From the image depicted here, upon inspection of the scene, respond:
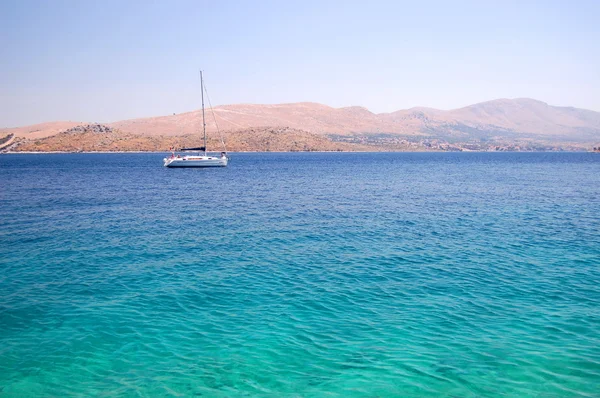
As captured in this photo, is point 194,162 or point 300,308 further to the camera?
point 194,162

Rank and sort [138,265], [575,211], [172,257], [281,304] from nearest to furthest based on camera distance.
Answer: [281,304] < [138,265] < [172,257] < [575,211]

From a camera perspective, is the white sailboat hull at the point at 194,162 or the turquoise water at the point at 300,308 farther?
the white sailboat hull at the point at 194,162

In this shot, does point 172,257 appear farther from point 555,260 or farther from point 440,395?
point 555,260

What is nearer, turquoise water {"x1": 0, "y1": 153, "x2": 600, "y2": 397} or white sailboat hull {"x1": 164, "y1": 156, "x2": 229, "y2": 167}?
turquoise water {"x1": 0, "y1": 153, "x2": 600, "y2": 397}

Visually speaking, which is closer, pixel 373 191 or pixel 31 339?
pixel 31 339

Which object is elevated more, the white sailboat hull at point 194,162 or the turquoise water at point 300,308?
the white sailboat hull at point 194,162

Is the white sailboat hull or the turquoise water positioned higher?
the white sailboat hull

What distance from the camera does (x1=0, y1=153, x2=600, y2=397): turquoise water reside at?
449 inches

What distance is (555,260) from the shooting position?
22188 millimetres

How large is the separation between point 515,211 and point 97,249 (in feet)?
110

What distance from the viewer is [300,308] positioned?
52.1 ft

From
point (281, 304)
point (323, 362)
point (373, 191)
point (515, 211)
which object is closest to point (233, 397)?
point (323, 362)

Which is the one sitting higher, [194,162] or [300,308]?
[194,162]

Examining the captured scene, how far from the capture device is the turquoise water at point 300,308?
Result: 37.4 ft
